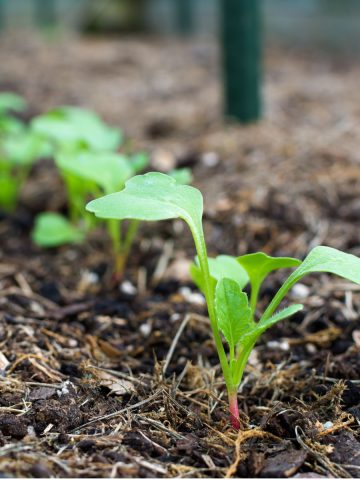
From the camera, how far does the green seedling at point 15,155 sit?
233cm

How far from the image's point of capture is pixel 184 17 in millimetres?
5816

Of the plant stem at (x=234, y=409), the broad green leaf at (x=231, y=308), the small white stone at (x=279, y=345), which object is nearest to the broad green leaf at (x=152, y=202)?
the broad green leaf at (x=231, y=308)

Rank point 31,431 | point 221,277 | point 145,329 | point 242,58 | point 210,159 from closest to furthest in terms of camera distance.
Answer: point 31,431 → point 221,277 → point 145,329 → point 210,159 → point 242,58

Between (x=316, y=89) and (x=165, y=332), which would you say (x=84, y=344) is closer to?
(x=165, y=332)

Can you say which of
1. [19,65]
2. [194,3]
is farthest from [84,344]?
[194,3]

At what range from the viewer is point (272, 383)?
1484 mm

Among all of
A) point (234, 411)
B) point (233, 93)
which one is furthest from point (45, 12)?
point (234, 411)

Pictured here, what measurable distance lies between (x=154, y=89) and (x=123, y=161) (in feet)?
7.07

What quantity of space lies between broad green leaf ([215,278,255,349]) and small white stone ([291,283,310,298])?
596 mm

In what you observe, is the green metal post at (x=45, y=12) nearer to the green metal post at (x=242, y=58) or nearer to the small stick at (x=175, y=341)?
the green metal post at (x=242, y=58)

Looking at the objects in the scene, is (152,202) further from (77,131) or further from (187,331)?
(77,131)

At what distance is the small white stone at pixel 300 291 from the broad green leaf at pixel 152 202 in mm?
645

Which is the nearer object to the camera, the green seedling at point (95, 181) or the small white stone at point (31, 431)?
the small white stone at point (31, 431)

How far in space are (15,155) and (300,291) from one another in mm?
1112
